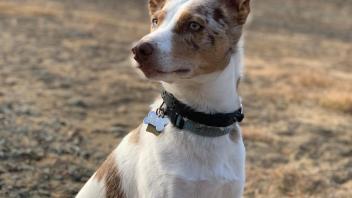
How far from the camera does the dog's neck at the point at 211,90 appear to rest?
12.2 feet

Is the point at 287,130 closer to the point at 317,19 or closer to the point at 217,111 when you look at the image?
the point at 217,111

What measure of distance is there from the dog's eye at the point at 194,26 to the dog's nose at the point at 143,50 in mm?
341

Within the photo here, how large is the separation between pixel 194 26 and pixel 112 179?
1.09 meters

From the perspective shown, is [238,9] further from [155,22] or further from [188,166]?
[188,166]

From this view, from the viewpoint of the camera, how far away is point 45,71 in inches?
364

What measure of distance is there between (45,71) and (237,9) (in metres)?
5.87

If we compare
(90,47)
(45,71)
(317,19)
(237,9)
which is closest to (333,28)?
(317,19)

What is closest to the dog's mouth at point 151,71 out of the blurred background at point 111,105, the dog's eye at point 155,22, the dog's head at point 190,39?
the dog's head at point 190,39

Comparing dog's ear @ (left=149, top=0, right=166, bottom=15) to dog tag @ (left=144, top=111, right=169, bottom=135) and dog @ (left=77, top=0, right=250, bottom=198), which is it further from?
dog tag @ (left=144, top=111, right=169, bottom=135)

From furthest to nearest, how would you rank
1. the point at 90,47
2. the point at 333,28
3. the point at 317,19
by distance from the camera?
the point at 317,19
the point at 333,28
the point at 90,47

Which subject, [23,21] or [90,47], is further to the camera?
[23,21]

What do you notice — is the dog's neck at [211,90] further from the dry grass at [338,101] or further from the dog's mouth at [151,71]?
the dry grass at [338,101]

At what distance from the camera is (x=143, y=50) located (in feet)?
11.1

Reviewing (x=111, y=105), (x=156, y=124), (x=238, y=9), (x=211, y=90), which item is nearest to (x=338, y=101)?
(x=111, y=105)
